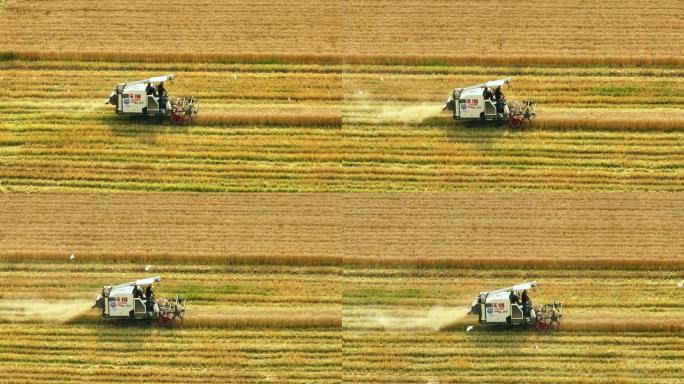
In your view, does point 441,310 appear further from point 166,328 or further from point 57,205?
point 57,205

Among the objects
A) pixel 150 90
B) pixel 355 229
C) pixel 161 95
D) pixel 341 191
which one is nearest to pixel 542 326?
pixel 355 229

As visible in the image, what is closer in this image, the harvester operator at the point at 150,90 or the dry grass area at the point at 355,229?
the dry grass area at the point at 355,229

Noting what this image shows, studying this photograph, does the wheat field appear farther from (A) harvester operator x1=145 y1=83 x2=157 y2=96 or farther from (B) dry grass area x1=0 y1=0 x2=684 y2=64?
(A) harvester operator x1=145 y1=83 x2=157 y2=96

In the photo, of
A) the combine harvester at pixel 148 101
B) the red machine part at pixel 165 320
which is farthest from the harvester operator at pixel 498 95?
the red machine part at pixel 165 320

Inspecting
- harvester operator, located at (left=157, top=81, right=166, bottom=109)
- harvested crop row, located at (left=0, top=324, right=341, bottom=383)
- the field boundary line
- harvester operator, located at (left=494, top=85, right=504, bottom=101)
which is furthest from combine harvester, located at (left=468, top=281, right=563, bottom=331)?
harvester operator, located at (left=157, top=81, right=166, bottom=109)

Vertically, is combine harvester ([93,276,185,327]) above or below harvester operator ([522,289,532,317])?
above

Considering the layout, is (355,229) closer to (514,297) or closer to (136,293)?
(514,297)

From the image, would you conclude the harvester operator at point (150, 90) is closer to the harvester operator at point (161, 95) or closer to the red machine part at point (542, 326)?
the harvester operator at point (161, 95)

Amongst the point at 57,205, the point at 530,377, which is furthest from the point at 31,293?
the point at 530,377
